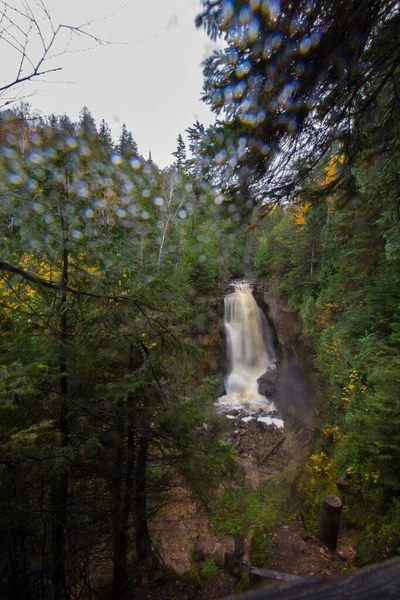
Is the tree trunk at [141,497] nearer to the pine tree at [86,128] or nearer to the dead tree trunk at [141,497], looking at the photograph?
the dead tree trunk at [141,497]

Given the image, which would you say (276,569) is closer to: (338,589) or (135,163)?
(338,589)

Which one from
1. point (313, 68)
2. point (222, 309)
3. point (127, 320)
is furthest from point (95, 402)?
point (222, 309)

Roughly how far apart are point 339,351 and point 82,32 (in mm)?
9711

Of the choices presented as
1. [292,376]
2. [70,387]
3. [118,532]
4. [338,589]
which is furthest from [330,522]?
[292,376]

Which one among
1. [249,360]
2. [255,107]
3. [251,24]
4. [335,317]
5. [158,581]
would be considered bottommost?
[158,581]

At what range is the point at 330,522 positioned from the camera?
18.6ft

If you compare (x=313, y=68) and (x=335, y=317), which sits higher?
(x=313, y=68)

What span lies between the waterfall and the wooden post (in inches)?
405

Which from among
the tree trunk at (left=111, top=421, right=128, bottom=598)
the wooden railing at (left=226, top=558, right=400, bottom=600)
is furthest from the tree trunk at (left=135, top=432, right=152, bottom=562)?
the wooden railing at (left=226, top=558, right=400, bottom=600)

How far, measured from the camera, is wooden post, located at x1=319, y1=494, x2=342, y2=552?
18.4 feet

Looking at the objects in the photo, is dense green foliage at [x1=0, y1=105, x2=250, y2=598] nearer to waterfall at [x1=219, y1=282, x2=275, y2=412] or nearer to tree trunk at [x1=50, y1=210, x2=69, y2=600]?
tree trunk at [x1=50, y1=210, x2=69, y2=600]

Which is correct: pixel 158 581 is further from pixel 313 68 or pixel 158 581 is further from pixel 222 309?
pixel 222 309

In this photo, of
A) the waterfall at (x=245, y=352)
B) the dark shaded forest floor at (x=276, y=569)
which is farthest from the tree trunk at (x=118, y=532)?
the waterfall at (x=245, y=352)

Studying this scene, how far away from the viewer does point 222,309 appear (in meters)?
21.9
